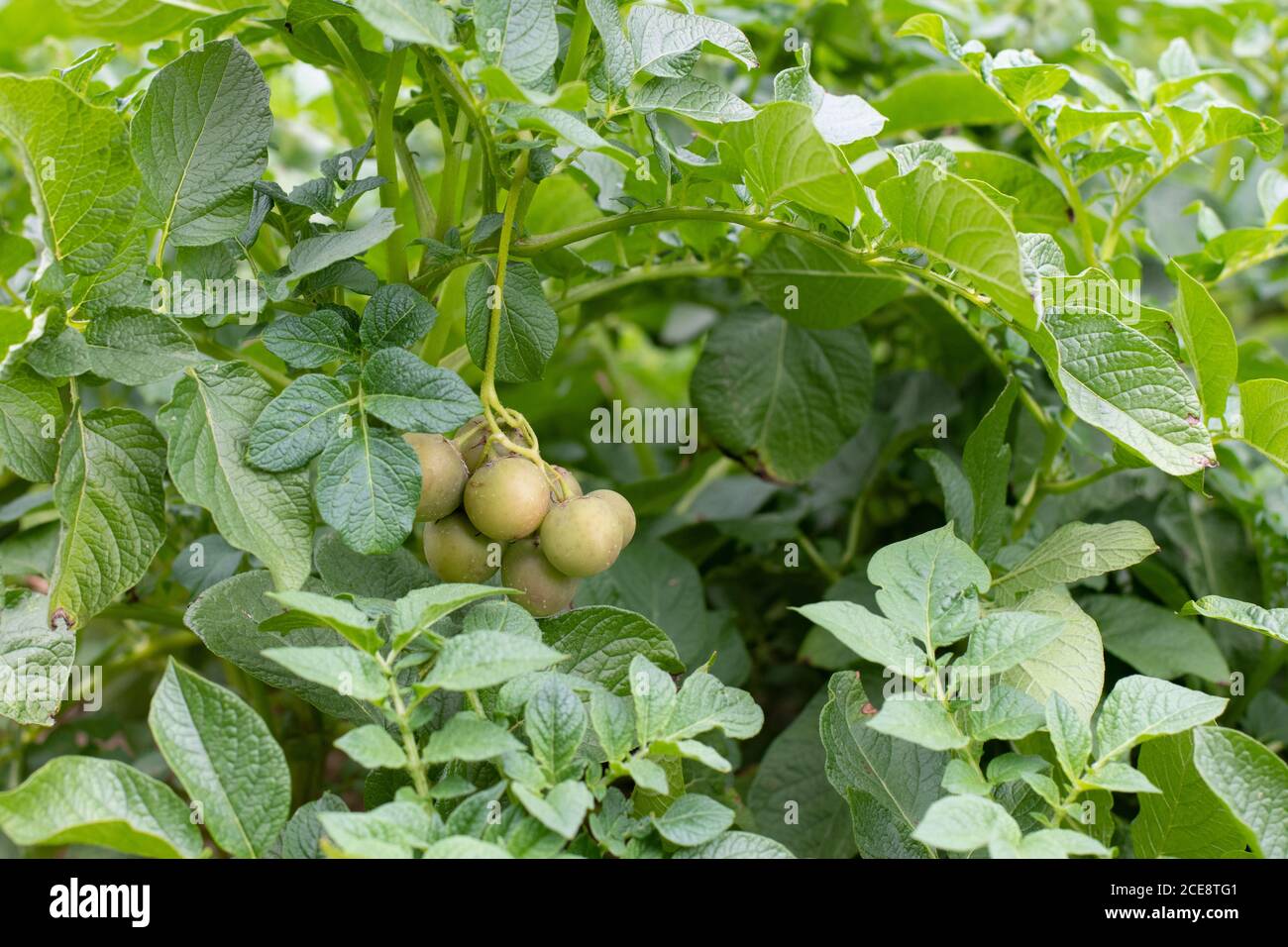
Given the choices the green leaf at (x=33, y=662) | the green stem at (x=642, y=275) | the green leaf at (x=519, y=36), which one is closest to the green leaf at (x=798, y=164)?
the green leaf at (x=519, y=36)

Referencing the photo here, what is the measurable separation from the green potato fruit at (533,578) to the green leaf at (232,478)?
0.10 m

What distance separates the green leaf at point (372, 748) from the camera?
1.36ft

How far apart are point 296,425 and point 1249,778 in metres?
0.46

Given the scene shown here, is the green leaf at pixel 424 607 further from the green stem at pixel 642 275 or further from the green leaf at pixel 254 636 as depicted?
the green stem at pixel 642 275

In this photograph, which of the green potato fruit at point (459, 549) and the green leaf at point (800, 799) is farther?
the green leaf at point (800, 799)

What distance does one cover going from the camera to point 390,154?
24.7 inches

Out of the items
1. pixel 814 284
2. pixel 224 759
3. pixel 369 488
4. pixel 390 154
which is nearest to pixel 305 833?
pixel 224 759

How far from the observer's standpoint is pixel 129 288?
55 cm

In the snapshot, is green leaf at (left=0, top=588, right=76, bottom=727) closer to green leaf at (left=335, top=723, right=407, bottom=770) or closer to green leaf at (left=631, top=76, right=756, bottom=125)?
green leaf at (left=335, top=723, right=407, bottom=770)

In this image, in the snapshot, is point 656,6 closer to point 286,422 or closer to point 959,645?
point 286,422

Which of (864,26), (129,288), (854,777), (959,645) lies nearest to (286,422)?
(129,288)

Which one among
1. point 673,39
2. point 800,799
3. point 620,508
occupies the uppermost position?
point 673,39

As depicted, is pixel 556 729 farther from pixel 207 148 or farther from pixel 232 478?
pixel 207 148
